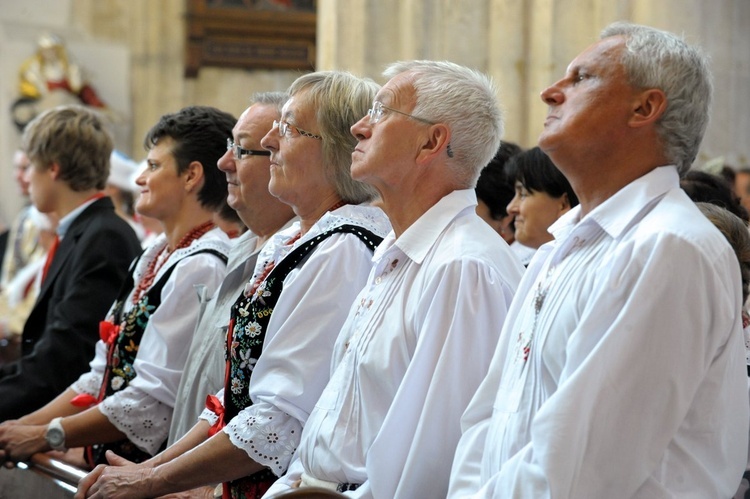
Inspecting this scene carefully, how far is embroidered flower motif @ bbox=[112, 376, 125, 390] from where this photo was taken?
12.9ft

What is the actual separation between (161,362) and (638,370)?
215 cm

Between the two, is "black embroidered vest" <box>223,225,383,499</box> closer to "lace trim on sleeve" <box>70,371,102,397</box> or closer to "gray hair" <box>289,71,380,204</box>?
"gray hair" <box>289,71,380,204</box>

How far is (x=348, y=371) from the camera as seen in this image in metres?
2.67

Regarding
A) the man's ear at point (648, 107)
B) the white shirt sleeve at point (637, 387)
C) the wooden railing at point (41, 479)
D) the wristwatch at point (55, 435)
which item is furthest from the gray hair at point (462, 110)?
the wristwatch at point (55, 435)

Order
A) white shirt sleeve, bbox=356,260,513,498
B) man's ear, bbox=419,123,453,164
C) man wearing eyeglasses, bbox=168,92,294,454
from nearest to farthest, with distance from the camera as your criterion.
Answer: white shirt sleeve, bbox=356,260,513,498
man's ear, bbox=419,123,453,164
man wearing eyeglasses, bbox=168,92,294,454

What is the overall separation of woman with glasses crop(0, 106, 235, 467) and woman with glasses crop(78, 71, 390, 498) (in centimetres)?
48

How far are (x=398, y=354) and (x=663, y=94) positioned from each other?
0.82 metres

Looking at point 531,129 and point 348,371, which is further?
point 531,129

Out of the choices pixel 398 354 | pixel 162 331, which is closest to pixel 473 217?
pixel 398 354

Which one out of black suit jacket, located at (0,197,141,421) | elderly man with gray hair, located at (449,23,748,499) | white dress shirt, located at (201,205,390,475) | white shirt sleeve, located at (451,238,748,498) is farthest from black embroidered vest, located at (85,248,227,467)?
white shirt sleeve, located at (451,238,748,498)

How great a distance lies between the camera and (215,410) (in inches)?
128

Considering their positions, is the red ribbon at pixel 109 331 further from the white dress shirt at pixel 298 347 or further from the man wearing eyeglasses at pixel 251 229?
the white dress shirt at pixel 298 347

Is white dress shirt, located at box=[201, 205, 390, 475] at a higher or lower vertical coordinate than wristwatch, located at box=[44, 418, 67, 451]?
higher

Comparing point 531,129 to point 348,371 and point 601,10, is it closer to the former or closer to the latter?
point 601,10
